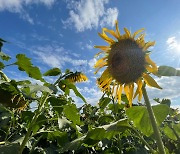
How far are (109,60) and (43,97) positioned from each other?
27.5 inches

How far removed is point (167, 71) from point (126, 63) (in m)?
0.50

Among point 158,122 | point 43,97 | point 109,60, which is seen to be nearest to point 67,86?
point 43,97

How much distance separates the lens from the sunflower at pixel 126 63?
2.34 meters

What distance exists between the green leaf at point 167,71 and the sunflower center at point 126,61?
346mm

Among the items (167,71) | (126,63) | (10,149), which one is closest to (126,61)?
(126,63)

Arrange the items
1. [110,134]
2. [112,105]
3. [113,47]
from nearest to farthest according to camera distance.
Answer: [110,134] → [113,47] → [112,105]

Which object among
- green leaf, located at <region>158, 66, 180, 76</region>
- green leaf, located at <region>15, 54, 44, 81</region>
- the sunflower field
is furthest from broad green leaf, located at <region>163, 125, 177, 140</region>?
green leaf, located at <region>15, 54, 44, 81</region>

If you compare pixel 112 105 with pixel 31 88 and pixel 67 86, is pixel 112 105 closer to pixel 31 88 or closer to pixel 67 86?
pixel 67 86

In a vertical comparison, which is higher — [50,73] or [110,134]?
[50,73]

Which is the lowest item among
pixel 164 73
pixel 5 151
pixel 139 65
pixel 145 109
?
pixel 5 151

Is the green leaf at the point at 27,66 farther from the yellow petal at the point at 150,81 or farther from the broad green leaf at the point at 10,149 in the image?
the yellow petal at the point at 150,81

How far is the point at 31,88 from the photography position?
168 cm

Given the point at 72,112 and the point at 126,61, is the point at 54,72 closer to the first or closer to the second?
the point at 72,112

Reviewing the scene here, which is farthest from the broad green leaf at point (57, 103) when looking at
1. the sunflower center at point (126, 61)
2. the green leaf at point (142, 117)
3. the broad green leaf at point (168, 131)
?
the broad green leaf at point (168, 131)
